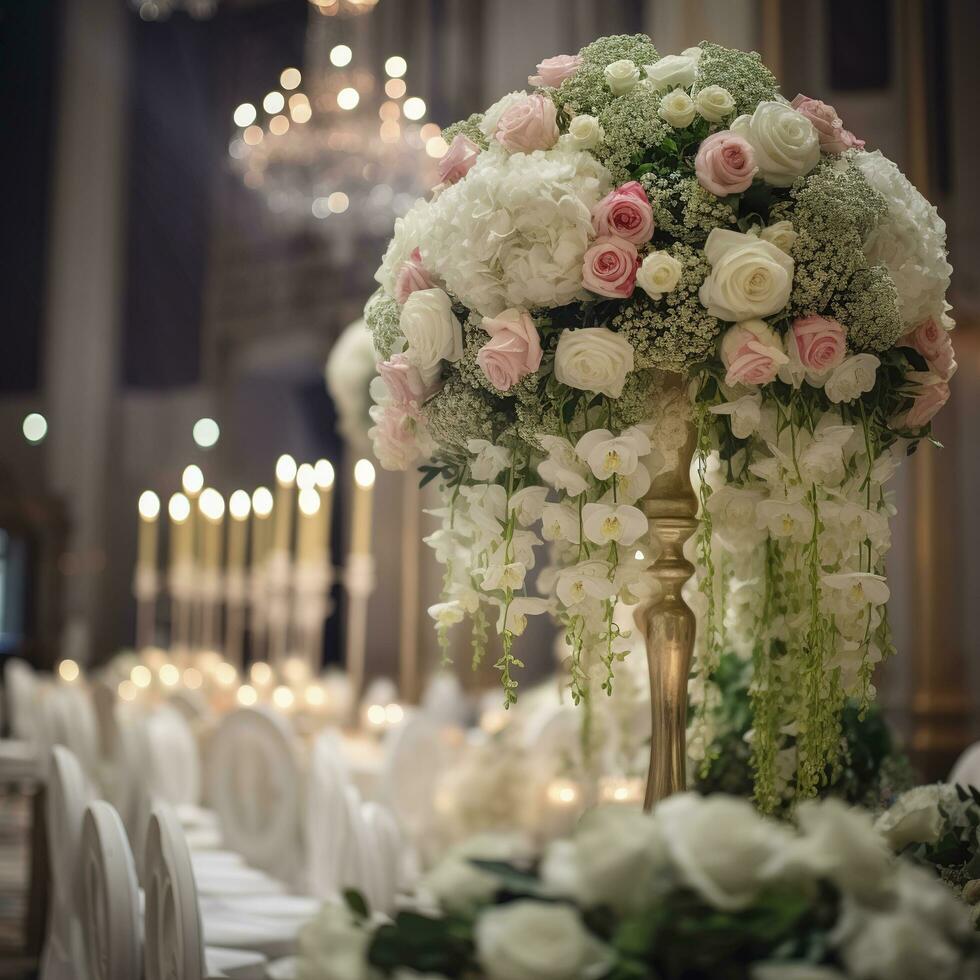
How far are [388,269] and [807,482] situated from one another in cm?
74

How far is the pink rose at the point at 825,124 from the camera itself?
1860 millimetres

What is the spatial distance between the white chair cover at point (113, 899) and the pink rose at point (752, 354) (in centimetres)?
127

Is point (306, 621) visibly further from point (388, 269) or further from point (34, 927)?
point (388, 269)

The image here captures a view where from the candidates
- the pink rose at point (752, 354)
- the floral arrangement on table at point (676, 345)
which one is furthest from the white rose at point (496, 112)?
the pink rose at point (752, 354)

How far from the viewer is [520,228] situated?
1.75 meters

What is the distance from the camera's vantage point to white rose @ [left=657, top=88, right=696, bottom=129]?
1.84 m

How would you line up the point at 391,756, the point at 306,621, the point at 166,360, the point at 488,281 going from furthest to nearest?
the point at 166,360
the point at 306,621
the point at 391,756
the point at 488,281

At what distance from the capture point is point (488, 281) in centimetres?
178

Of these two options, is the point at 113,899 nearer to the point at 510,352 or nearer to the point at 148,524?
the point at 510,352

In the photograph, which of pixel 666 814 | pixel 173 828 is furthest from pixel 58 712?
pixel 666 814

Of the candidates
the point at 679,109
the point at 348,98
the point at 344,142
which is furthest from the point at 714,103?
the point at 344,142

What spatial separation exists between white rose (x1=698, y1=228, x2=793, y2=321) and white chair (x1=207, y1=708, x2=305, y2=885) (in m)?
2.89

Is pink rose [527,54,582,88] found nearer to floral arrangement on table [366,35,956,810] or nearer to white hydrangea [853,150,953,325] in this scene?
floral arrangement on table [366,35,956,810]

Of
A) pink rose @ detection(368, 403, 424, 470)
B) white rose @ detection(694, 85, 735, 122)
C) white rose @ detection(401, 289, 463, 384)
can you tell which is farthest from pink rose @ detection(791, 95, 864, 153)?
pink rose @ detection(368, 403, 424, 470)
